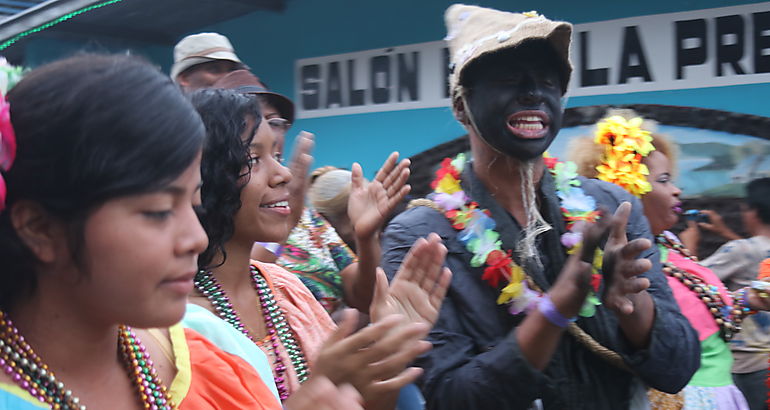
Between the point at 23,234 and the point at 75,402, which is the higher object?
the point at 23,234

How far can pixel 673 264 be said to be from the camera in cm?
341

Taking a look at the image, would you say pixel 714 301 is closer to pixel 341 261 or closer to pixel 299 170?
pixel 341 261

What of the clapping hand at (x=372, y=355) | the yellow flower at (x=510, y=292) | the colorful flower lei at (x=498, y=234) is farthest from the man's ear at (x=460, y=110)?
the clapping hand at (x=372, y=355)

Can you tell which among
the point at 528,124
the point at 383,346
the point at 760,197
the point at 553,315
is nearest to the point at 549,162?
the point at 528,124

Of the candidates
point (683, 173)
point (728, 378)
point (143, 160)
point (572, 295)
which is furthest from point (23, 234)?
point (683, 173)

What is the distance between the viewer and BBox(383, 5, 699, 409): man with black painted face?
2.01 m

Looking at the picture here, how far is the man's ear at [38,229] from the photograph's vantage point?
3.86 ft

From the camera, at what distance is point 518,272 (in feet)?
7.17

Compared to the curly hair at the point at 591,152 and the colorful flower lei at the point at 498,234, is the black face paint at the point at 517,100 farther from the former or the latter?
the curly hair at the point at 591,152

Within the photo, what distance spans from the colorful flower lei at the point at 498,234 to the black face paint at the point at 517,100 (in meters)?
0.20

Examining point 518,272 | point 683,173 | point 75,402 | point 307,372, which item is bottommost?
point 683,173

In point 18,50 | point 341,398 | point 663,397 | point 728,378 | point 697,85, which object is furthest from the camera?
point 18,50

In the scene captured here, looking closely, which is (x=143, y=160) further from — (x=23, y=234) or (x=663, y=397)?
(x=663, y=397)

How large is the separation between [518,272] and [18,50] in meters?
6.41
